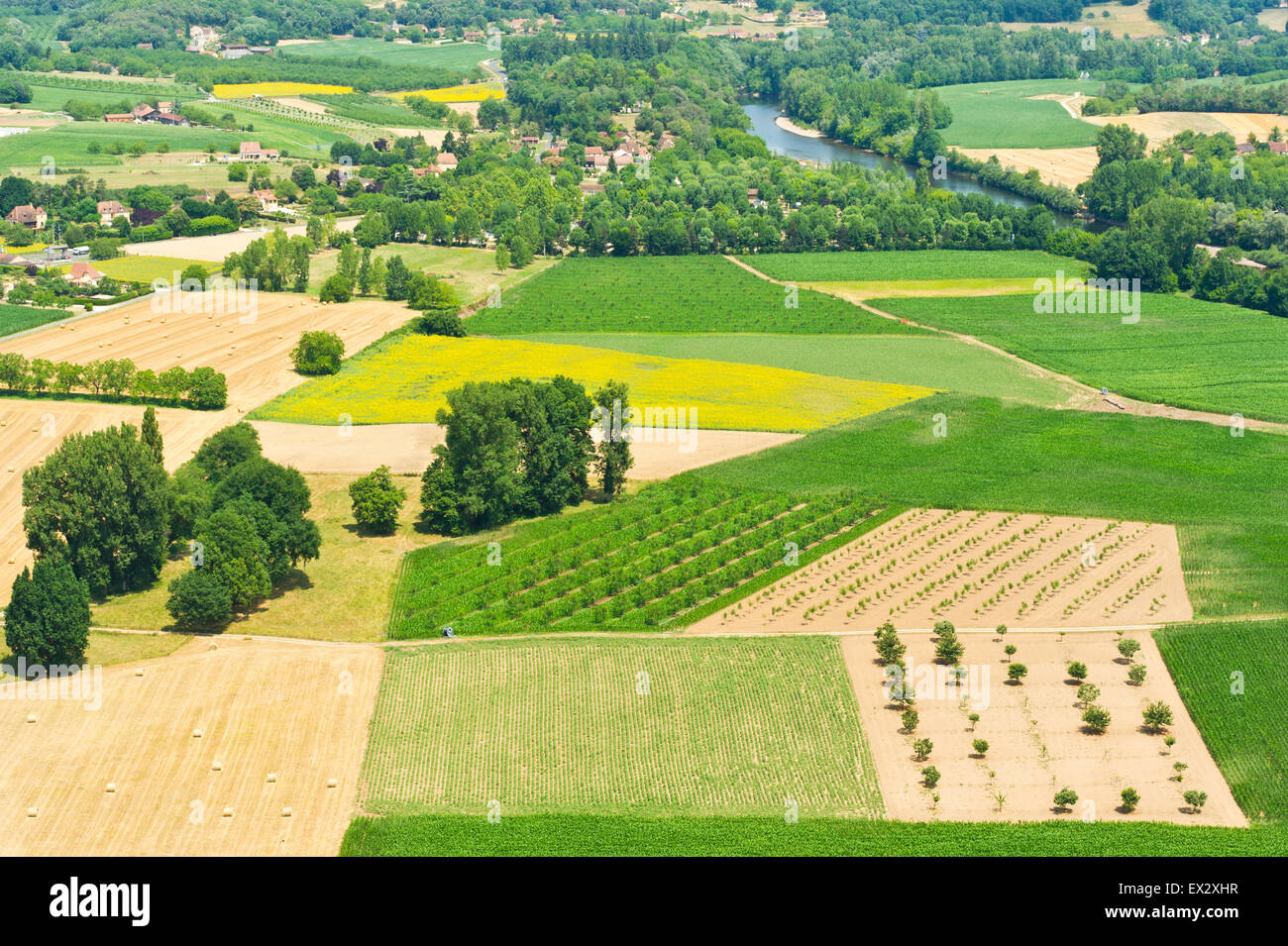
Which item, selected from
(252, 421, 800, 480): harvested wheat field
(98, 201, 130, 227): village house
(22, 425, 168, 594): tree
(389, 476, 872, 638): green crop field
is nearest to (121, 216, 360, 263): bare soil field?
(98, 201, 130, 227): village house

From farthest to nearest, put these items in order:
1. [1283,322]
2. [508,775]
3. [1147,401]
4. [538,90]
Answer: [538,90]
[1283,322]
[1147,401]
[508,775]

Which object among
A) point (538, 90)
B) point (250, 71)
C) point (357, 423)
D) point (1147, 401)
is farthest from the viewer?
point (250, 71)

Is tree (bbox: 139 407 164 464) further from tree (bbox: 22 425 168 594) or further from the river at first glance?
the river

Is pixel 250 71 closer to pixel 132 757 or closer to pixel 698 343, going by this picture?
pixel 698 343

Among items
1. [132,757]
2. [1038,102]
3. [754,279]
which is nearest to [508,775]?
[132,757]

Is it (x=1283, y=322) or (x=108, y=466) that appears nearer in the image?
(x=108, y=466)

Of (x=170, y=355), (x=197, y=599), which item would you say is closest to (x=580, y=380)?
(x=170, y=355)

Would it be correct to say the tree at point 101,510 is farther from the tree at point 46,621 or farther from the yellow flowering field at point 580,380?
the yellow flowering field at point 580,380

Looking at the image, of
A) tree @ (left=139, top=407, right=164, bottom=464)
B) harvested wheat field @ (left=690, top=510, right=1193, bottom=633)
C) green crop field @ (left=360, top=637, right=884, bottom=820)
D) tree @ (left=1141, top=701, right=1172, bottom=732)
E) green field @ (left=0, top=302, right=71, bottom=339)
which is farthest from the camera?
green field @ (left=0, top=302, right=71, bottom=339)

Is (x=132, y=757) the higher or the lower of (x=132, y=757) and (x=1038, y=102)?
the lower
